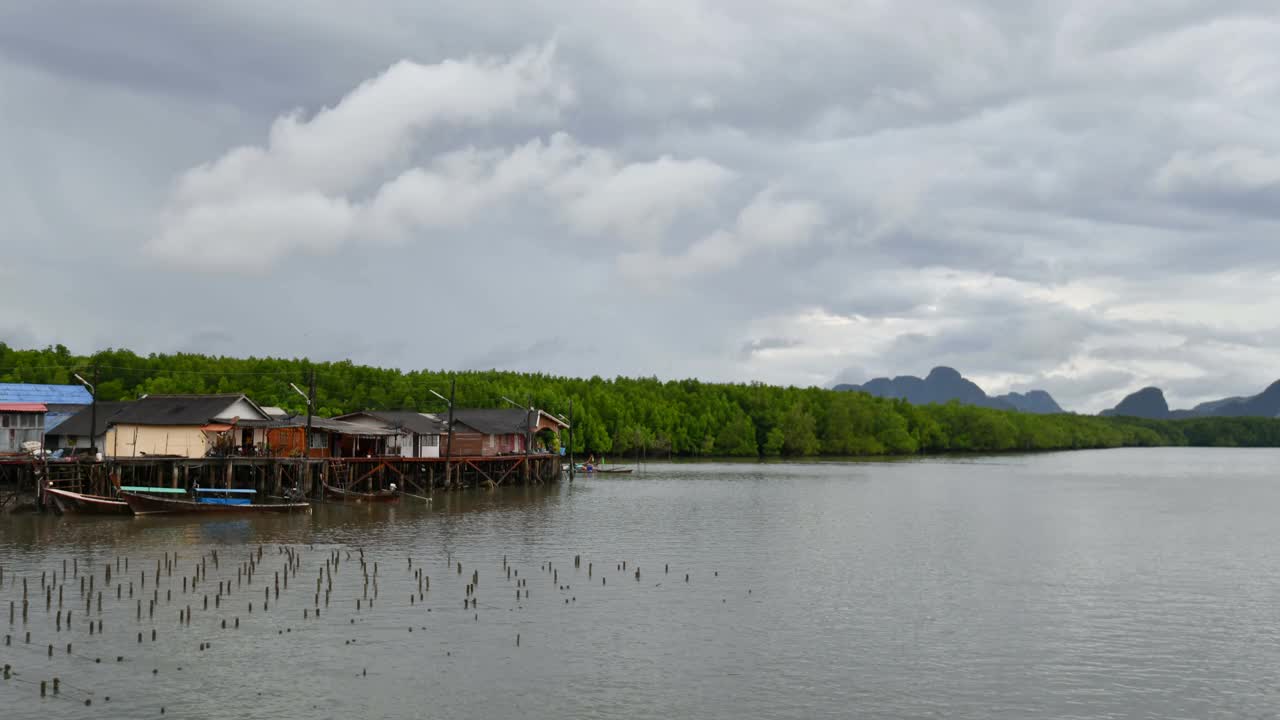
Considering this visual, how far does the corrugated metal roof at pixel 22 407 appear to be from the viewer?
2884 inches

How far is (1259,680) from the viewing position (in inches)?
1067

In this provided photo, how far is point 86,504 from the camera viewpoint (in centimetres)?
6097

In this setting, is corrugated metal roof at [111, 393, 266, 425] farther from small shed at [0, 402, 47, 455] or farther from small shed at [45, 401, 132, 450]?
small shed at [0, 402, 47, 455]

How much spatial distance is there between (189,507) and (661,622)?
4195 cm

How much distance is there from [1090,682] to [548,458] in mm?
81657

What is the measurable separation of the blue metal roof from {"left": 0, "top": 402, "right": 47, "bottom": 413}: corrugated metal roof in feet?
2.04

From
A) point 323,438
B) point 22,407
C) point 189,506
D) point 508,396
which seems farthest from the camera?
point 508,396

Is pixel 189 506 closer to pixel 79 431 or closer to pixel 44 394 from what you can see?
pixel 79 431

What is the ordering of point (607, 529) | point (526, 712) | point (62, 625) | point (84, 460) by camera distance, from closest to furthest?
point (526, 712), point (62, 625), point (607, 529), point (84, 460)

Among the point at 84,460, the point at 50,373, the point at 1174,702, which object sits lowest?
the point at 1174,702

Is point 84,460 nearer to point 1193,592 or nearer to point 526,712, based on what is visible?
point 526,712

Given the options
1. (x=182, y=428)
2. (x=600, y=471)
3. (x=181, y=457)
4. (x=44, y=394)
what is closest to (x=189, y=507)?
(x=181, y=457)

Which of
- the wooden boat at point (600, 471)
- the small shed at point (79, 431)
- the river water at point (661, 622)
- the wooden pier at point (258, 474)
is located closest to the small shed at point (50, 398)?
the small shed at point (79, 431)

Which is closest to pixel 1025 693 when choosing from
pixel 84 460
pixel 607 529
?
pixel 607 529
